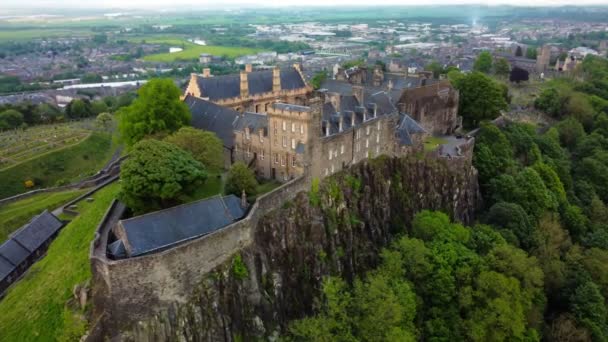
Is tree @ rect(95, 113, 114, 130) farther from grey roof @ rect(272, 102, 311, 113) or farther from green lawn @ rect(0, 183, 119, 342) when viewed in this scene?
grey roof @ rect(272, 102, 311, 113)

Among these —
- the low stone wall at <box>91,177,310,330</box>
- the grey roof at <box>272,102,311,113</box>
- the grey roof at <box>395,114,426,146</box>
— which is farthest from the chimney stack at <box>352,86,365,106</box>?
the low stone wall at <box>91,177,310,330</box>

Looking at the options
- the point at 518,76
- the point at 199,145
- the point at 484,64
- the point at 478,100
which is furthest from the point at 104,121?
the point at 484,64

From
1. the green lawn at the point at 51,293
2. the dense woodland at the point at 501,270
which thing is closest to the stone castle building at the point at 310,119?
the dense woodland at the point at 501,270

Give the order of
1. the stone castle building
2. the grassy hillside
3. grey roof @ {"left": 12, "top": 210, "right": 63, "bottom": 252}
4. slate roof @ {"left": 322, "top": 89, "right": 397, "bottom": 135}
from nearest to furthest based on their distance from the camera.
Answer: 1. grey roof @ {"left": 12, "top": 210, "right": 63, "bottom": 252}
2. the stone castle building
3. slate roof @ {"left": 322, "top": 89, "right": 397, "bottom": 135}
4. the grassy hillside

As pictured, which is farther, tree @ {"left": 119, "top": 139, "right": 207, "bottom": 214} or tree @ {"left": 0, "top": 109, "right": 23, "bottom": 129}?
tree @ {"left": 0, "top": 109, "right": 23, "bottom": 129}

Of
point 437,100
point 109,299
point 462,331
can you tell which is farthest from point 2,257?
point 437,100

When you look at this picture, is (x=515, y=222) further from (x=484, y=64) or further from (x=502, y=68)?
(x=484, y=64)

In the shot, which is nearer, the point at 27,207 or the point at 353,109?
the point at 27,207
